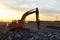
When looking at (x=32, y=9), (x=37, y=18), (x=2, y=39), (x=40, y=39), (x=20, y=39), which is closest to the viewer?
(x=40, y=39)

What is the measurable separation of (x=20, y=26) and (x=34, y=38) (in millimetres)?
8020

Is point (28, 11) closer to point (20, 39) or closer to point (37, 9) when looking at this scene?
point (37, 9)

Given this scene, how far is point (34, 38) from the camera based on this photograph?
25.2 metres

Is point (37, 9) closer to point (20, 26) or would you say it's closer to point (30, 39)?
point (20, 26)

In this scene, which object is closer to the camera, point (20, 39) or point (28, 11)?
point (20, 39)

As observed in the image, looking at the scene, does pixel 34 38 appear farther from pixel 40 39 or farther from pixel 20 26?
pixel 20 26

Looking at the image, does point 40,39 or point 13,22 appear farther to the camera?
point 13,22

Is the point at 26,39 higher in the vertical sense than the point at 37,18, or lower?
lower

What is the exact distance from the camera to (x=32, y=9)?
33.6m

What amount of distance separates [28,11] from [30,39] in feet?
33.1

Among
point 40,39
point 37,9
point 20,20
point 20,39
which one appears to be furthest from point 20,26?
point 40,39

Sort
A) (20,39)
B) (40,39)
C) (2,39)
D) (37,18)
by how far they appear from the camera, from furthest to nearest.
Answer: (37,18) → (2,39) → (20,39) → (40,39)

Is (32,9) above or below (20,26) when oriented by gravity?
above

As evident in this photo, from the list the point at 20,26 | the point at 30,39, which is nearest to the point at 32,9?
the point at 20,26
